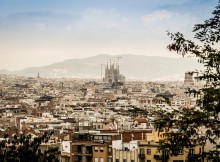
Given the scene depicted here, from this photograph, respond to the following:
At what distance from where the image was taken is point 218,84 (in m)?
13.6

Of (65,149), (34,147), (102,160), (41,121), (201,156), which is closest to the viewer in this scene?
(201,156)

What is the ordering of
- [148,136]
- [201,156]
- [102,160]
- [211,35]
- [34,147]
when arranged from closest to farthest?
[201,156], [211,35], [34,147], [148,136], [102,160]

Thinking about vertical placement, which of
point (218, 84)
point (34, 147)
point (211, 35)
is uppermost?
point (211, 35)

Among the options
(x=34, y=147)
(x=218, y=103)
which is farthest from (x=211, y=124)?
(x=34, y=147)

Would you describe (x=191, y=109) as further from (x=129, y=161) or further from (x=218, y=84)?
(x=129, y=161)

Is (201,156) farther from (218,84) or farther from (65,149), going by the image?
(65,149)

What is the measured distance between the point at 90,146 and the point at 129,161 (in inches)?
178

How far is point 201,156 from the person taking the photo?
1309cm

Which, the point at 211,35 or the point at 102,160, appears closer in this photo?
the point at 211,35

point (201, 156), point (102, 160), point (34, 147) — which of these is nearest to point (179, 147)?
point (201, 156)

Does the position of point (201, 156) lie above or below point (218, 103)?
below

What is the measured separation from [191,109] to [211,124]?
0.72m

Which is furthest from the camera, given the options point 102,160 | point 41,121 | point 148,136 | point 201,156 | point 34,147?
point 41,121

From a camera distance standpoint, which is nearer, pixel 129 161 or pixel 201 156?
pixel 201 156
